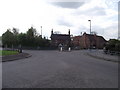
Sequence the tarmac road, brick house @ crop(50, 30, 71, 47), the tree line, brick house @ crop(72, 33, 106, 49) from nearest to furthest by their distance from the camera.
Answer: the tarmac road
the tree line
brick house @ crop(72, 33, 106, 49)
brick house @ crop(50, 30, 71, 47)

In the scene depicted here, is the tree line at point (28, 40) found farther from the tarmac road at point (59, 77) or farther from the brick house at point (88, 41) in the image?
the tarmac road at point (59, 77)

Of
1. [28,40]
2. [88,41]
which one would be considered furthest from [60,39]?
[28,40]

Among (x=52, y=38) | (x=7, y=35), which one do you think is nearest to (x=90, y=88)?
(x=7, y=35)

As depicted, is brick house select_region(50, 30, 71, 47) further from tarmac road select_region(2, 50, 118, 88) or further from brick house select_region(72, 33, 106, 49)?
tarmac road select_region(2, 50, 118, 88)

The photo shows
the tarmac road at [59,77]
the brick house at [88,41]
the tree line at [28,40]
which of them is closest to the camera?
the tarmac road at [59,77]

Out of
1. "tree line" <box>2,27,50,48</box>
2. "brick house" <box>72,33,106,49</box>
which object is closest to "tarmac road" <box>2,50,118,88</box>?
"tree line" <box>2,27,50,48</box>

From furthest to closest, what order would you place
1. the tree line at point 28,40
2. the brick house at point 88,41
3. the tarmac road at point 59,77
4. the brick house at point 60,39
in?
the brick house at point 60,39
the brick house at point 88,41
the tree line at point 28,40
the tarmac road at point 59,77

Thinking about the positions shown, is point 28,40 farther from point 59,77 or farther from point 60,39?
point 59,77

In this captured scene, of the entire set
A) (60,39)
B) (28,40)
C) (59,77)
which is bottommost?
(59,77)

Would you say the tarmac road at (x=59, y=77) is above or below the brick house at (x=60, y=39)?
below

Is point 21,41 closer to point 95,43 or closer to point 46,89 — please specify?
point 95,43

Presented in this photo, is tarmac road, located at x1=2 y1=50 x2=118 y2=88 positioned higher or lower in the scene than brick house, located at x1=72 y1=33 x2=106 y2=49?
lower

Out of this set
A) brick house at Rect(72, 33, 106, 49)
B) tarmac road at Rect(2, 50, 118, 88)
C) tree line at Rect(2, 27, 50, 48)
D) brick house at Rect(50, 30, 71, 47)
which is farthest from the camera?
brick house at Rect(50, 30, 71, 47)

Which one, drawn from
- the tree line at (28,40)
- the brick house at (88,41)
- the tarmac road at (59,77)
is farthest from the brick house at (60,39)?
the tarmac road at (59,77)
